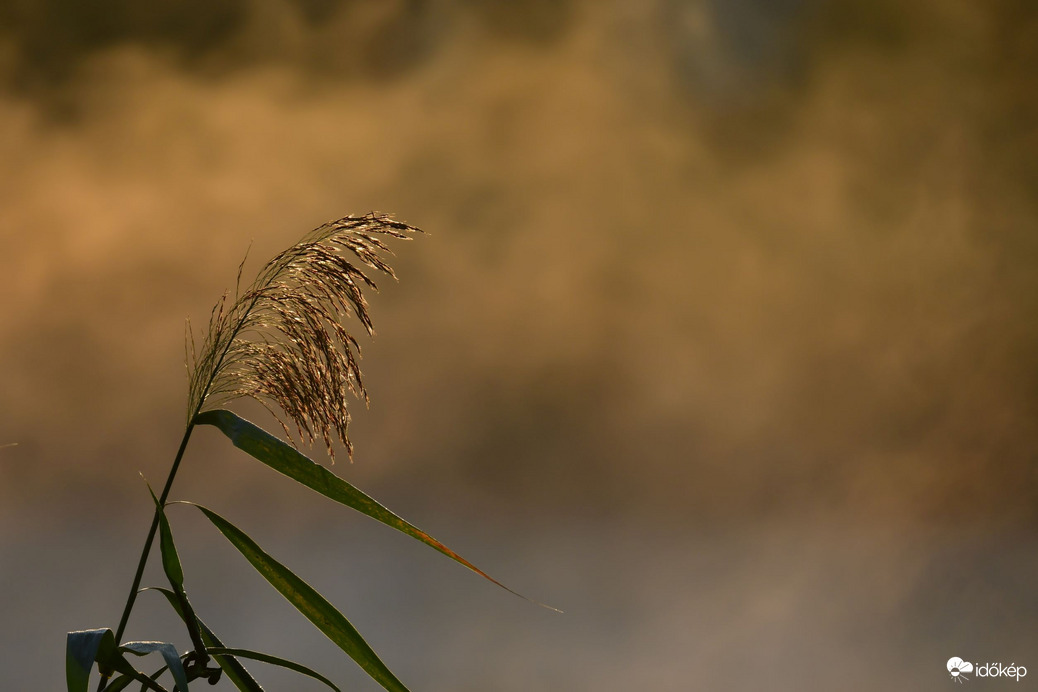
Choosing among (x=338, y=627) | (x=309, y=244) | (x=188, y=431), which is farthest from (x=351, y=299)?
(x=338, y=627)

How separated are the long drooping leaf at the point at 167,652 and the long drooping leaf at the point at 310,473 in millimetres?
191

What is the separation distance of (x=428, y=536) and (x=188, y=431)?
29 centimetres

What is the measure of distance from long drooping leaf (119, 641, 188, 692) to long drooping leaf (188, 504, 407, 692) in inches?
4.5

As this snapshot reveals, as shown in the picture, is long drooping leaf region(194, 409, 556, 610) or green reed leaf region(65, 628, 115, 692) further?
long drooping leaf region(194, 409, 556, 610)

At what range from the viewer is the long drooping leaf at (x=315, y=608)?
0.86m

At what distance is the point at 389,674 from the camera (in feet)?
2.83

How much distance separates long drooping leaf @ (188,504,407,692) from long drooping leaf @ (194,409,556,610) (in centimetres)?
8

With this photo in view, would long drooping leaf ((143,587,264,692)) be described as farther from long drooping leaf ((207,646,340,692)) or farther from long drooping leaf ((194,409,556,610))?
long drooping leaf ((194,409,556,610))

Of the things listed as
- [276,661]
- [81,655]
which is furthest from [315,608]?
[81,655]

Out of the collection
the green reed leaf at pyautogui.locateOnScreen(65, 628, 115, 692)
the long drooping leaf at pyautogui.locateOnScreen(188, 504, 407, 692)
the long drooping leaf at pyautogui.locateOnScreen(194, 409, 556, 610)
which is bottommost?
the green reed leaf at pyautogui.locateOnScreen(65, 628, 115, 692)

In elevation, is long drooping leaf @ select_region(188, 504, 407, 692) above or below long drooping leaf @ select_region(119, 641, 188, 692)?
above

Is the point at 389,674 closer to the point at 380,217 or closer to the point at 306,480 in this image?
the point at 306,480

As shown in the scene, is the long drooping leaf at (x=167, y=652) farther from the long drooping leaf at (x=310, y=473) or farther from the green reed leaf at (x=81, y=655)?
the long drooping leaf at (x=310, y=473)

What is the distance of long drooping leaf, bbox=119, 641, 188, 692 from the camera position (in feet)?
2.42
